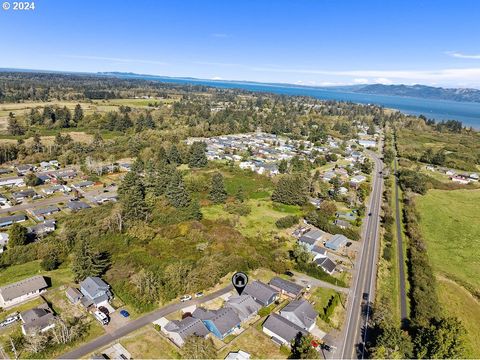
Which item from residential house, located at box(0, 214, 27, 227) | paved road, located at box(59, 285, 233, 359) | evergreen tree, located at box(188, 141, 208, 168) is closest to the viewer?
paved road, located at box(59, 285, 233, 359)

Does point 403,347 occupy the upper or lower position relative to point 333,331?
upper

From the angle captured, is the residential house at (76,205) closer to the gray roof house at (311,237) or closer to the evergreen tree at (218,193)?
the evergreen tree at (218,193)

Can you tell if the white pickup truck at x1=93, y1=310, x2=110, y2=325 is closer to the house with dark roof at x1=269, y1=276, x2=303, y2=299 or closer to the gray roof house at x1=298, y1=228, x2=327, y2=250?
the house with dark roof at x1=269, y1=276, x2=303, y2=299

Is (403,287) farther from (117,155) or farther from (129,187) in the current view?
(117,155)

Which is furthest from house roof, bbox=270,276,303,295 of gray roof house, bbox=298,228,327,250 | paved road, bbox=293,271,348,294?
gray roof house, bbox=298,228,327,250

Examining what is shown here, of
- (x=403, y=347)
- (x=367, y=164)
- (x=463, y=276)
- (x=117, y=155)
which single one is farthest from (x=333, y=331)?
(x=117, y=155)

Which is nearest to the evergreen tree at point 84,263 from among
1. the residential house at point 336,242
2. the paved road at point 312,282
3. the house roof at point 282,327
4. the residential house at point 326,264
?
the house roof at point 282,327

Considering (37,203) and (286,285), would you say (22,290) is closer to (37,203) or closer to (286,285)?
(286,285)
